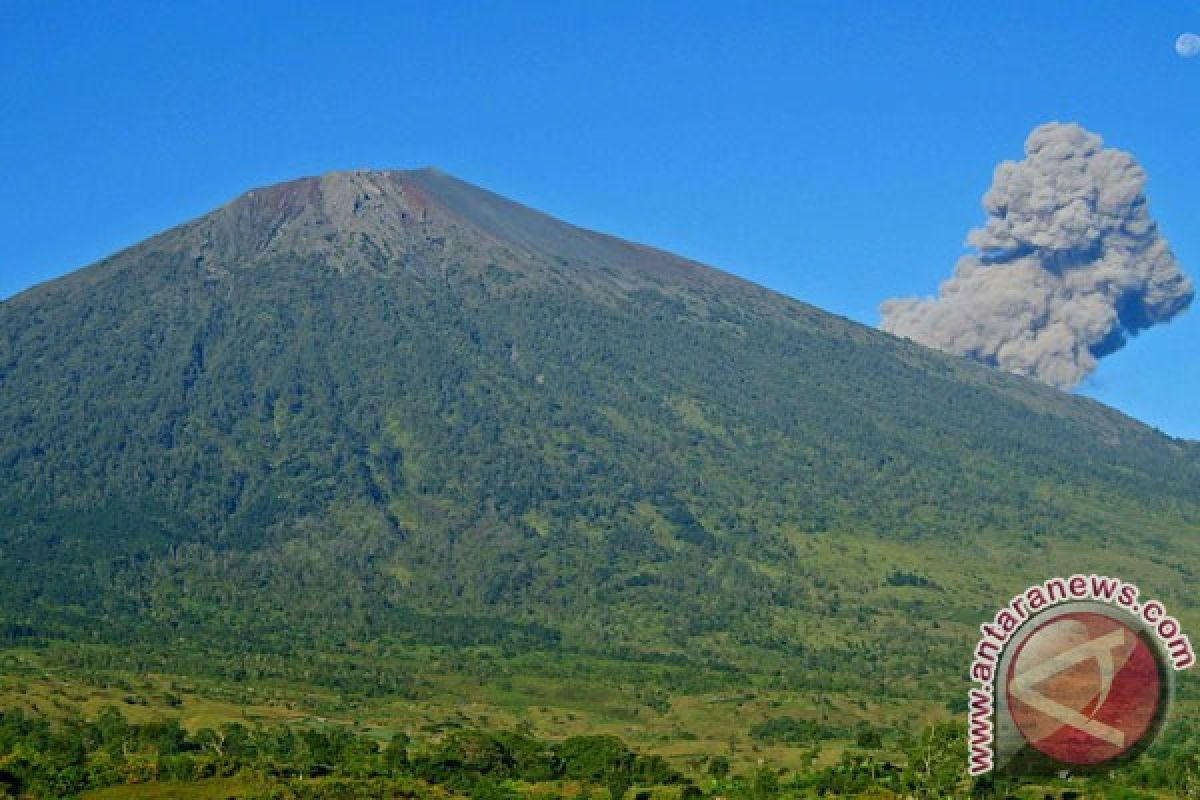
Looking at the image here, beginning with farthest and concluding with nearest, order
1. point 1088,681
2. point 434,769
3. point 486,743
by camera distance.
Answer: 1. point 486,743
2. point 434,769
3. point 1088,681

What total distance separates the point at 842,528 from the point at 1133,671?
139 metres

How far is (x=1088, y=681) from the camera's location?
3838 cm

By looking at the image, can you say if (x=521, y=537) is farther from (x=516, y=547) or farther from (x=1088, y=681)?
(x=1088, y=681)

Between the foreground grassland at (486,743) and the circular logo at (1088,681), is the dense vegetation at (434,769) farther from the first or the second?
the circular logo at (1088,681)

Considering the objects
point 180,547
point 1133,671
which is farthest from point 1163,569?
point 1133,671

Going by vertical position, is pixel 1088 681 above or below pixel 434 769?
above

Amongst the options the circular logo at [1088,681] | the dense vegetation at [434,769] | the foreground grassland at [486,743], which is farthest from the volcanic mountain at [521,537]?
the circular logo at [1088,681]

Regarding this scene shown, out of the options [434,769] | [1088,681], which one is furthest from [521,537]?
[1088,681]

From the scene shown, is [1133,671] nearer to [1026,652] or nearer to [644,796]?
[1026,652]

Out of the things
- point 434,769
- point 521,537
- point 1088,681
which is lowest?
point 434,769

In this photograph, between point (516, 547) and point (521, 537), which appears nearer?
point (516, 547)

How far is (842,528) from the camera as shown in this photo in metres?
177

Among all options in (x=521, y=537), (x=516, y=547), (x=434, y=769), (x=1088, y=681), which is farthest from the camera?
(x=521, y=537)

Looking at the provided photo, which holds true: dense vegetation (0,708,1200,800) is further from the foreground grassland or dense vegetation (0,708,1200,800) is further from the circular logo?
the circular logo
